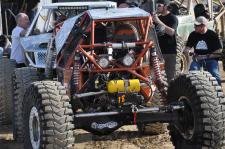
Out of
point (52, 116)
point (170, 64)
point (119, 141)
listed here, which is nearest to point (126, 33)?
point (52, 116)

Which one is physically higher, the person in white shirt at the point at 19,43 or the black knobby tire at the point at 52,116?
the person in white shirt at the point at 19,43

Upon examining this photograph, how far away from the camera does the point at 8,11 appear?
678 inches

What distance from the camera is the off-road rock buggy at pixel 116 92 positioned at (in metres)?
5.96

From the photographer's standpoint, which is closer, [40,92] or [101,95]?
[40,92]

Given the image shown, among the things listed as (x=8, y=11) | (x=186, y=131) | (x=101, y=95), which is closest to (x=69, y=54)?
(x=101, y=95)

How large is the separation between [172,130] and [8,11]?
11418 millimetres

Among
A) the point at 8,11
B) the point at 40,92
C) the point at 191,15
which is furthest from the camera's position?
the point at 8,11

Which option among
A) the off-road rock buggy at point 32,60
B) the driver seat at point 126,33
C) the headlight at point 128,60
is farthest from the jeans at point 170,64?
the headlight at point 128,60

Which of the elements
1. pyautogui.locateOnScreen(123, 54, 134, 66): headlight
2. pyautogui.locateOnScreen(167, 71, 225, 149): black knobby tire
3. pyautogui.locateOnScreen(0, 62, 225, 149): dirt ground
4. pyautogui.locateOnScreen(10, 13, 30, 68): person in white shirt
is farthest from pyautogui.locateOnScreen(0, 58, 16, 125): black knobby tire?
pyautogui.locateOnScreen(167, 71, 225, 149): black knobby tire

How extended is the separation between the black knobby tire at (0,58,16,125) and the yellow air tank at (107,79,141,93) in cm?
314

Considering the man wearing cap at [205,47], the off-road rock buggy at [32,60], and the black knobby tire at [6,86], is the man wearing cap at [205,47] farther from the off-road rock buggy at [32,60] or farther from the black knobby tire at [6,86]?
the black knobby tire at [6,86]

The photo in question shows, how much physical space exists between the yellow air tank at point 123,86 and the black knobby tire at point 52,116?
54 cm

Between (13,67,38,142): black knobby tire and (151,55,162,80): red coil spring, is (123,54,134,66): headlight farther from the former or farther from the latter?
(13,67,38,142): black knobby tire

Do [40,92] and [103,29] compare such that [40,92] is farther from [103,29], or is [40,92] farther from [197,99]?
[197,99]
